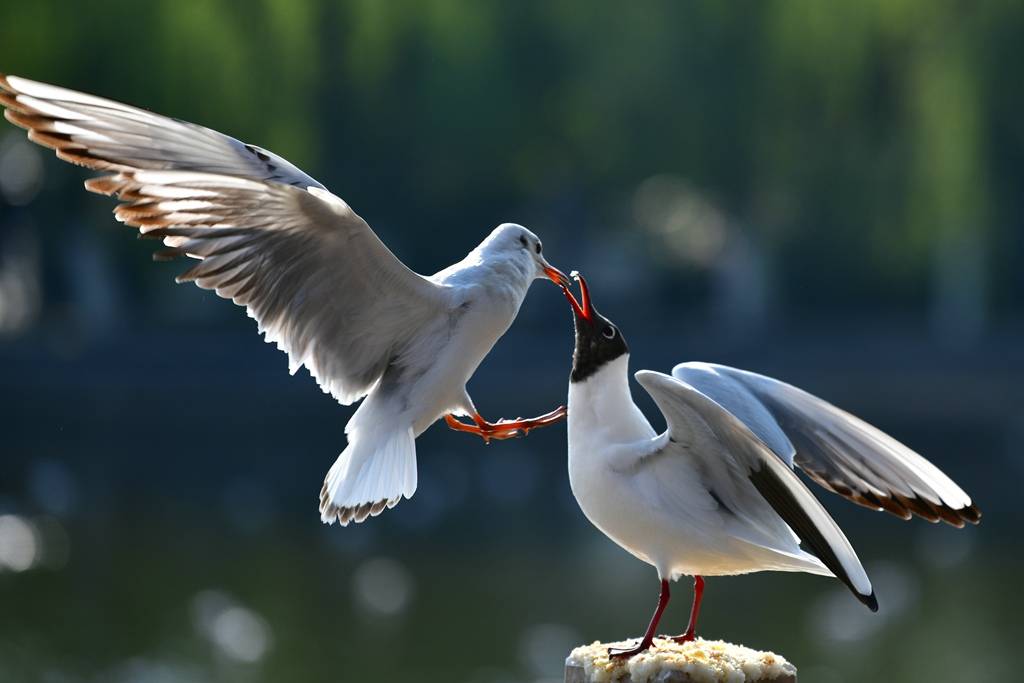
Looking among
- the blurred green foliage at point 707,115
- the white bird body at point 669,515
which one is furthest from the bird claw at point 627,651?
the blurred green foliage at point 707,115

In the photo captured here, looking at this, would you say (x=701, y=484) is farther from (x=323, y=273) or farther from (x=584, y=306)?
(x=323, y=273)

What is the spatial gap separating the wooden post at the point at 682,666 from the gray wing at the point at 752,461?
0.22 m

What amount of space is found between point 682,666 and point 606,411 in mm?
451

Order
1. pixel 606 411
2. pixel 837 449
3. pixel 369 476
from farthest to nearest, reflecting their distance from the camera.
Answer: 1. pixel 369 476
2. pixel 837 449
3. pixel 606 411

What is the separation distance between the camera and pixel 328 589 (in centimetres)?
1000

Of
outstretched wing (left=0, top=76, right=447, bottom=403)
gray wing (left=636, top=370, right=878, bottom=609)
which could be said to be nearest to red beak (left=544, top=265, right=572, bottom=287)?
outstretched wing (left=0, top=76, right=447, bottom=403)

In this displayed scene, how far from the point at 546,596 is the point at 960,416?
6.93 m

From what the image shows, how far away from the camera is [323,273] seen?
3104 millimetres

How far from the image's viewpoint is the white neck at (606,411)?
2615mm

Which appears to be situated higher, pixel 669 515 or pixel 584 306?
pixel 584 306

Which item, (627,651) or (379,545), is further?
(379,545)

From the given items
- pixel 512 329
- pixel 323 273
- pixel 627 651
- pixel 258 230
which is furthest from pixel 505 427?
pixel 512 329

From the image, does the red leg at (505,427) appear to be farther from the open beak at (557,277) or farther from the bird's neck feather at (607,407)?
the bird's neck feather at (607,407)

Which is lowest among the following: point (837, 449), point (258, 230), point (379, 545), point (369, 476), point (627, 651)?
point (379, 545)
